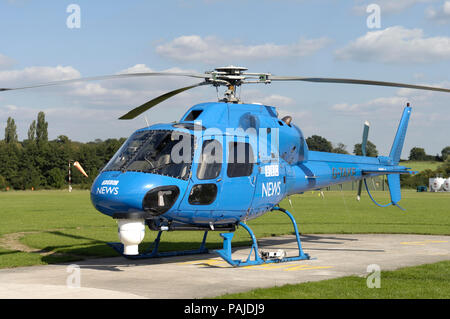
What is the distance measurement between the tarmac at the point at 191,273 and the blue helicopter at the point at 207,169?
1.92 ft

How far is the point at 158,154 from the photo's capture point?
1109cm

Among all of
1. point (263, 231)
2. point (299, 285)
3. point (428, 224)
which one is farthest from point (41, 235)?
point (428, 224)

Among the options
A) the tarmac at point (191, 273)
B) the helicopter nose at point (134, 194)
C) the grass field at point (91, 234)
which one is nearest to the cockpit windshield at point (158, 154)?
the helicopter nose at point (134, 194)

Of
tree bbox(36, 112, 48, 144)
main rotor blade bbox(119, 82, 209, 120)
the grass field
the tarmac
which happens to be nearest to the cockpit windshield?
main rotor blade bbox(119, 82, 209, 120)

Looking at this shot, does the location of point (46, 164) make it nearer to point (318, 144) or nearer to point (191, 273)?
point (318, 144)

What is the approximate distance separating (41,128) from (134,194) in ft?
413

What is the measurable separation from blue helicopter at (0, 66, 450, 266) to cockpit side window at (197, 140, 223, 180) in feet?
0.07

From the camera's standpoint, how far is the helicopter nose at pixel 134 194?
10.5 metres

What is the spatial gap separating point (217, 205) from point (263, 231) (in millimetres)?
10807

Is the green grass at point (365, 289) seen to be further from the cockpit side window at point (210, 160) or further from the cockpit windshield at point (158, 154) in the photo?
the cockpit windshield at point (158, 154)

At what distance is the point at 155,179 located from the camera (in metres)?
10.7

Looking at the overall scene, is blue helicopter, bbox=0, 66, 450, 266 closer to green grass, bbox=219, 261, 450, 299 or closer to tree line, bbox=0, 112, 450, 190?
green grass, bbox=219, 261, 450, 299

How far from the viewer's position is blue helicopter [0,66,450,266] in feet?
35.1
